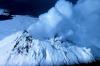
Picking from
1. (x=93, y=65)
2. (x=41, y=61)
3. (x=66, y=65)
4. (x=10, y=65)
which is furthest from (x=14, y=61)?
(x=93, y=65)

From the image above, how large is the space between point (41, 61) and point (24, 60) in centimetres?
1430

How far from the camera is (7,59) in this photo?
199 meters

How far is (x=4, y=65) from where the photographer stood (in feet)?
627

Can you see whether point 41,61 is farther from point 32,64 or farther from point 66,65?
point 66,65

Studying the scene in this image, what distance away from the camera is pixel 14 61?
654 feet

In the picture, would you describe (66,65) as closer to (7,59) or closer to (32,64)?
(32,64)

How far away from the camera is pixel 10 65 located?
200m

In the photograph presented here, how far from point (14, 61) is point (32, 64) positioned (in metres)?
15.7

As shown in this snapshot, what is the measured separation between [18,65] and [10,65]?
8847 mm

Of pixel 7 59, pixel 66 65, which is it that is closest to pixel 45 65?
pixel 66 65

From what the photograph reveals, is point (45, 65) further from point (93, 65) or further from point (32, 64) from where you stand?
point (93, 65)

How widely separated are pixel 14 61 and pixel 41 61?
22655mm

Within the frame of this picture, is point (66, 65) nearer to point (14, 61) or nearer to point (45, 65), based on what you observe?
point (45, 65)

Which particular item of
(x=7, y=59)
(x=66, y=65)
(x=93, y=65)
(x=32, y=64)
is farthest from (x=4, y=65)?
(x=93, y=65)
